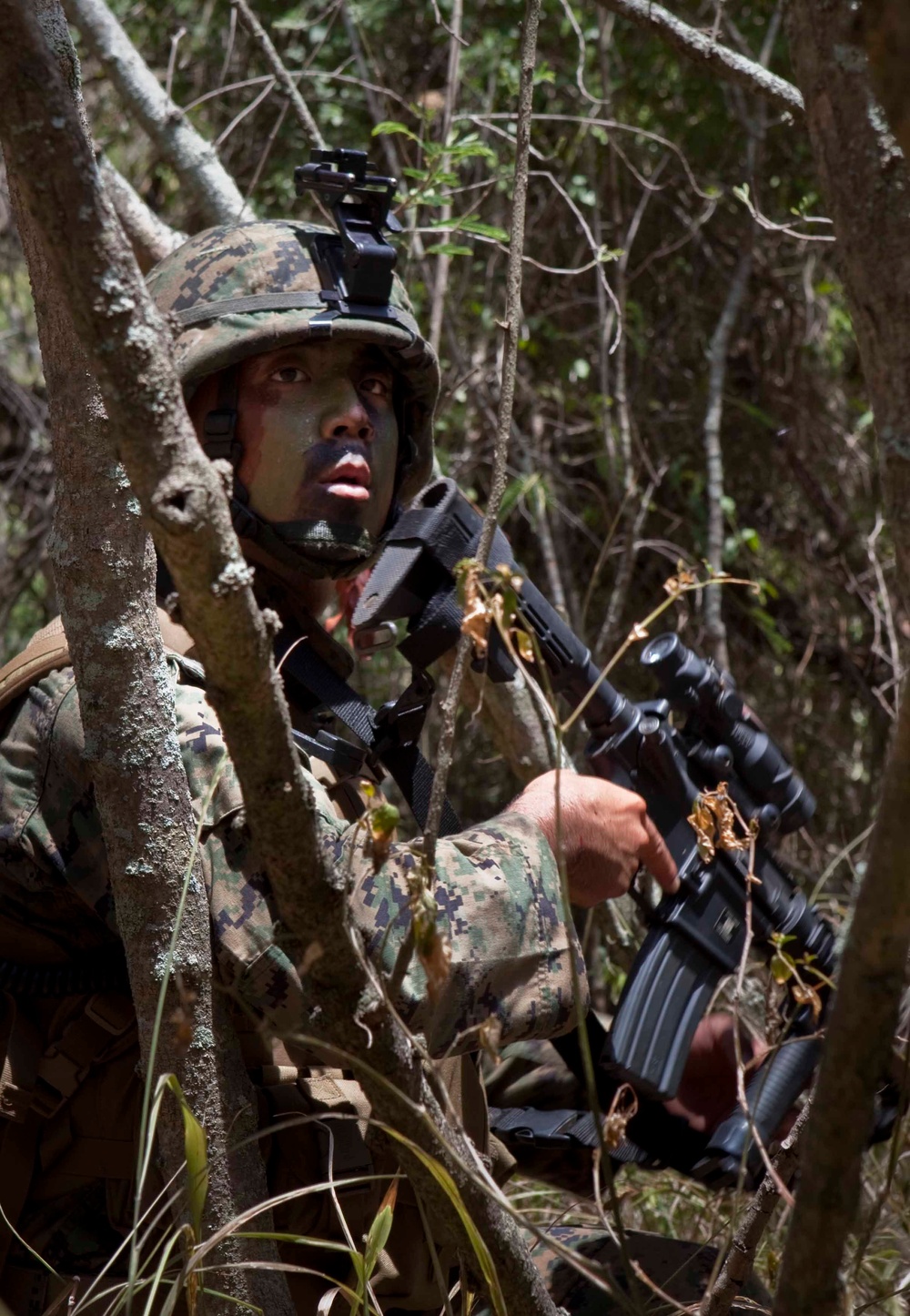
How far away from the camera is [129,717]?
4.41 ft

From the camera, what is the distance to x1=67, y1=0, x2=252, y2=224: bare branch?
3268 mm

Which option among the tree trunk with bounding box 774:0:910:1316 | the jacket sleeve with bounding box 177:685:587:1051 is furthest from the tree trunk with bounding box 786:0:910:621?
the jacket sleeve with bounding box 177:685:587:1051

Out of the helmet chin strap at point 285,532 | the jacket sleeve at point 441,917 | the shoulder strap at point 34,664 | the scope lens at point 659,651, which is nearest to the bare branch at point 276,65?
the helmet chin strap at point 285,532

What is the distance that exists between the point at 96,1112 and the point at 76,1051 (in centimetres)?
9

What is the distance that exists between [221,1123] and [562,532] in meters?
3.15

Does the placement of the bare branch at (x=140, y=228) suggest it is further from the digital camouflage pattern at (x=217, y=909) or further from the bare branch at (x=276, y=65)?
the digital camouflage pattern at (x=217, y=909)

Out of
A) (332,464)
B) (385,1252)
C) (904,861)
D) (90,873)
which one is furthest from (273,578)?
(904,861)

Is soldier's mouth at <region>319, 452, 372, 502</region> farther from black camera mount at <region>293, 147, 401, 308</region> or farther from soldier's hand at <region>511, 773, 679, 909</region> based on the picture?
soldier's hand at <region>511, 773, 679, 909</region>

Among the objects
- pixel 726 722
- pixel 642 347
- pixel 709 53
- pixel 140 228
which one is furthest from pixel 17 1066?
pixel 642 347

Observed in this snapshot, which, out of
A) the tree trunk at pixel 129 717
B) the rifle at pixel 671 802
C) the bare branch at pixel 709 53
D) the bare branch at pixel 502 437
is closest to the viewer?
the bare branch at pixel 502 437

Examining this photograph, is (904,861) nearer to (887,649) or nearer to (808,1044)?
(808,1044)

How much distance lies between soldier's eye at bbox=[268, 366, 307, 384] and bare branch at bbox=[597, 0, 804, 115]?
0.93 m

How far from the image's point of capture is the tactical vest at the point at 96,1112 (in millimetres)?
1756

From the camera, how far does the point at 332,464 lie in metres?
2.20
